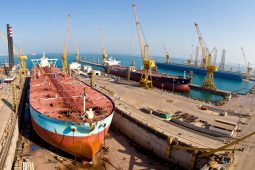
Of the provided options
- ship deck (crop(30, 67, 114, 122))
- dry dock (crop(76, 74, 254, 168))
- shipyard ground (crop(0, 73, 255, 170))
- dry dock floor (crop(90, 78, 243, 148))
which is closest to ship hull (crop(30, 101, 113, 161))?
ship deck (crop(30, 67, 114, 122))

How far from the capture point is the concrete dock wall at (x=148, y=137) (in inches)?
1019

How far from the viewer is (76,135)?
78.9 ft

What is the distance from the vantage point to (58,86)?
144ft

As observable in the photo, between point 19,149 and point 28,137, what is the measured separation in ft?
12.3

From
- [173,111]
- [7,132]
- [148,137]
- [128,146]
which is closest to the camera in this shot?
[7,132]

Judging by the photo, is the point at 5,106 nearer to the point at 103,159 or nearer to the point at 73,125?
the point at 73,125

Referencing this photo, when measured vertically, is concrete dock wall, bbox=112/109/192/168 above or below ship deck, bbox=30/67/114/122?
below

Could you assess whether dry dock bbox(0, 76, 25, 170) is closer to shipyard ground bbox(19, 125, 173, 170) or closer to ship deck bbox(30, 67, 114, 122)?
shipyard ground bbox(19, 125, 173, 170)

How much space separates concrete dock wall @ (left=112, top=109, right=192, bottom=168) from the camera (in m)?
25.9

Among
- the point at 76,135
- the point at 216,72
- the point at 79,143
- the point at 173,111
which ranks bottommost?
the point at 79,143

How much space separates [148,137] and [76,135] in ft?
36.5

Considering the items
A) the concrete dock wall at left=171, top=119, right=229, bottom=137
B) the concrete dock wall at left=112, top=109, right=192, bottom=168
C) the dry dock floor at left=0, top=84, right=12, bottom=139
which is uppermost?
the dry dock floor at left=0, top=84, right=12, bottom=139

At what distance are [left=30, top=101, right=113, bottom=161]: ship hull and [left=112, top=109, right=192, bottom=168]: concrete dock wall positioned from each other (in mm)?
7420

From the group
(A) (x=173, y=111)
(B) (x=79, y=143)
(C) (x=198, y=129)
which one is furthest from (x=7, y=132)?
(A) (x=173, y=111)
